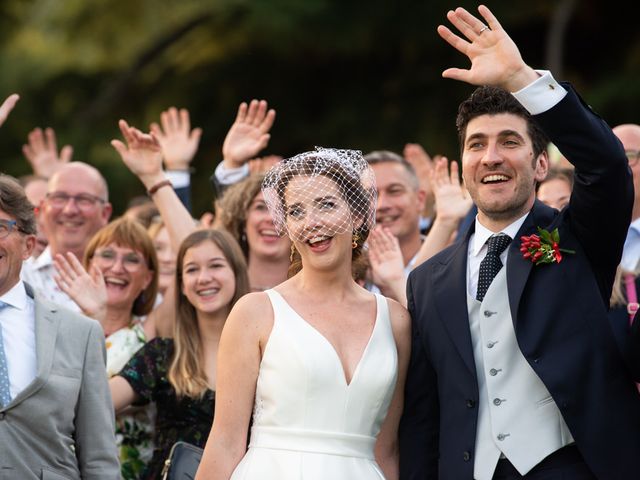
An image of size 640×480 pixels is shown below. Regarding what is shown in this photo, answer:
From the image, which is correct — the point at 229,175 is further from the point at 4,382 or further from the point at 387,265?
the point at 4,382

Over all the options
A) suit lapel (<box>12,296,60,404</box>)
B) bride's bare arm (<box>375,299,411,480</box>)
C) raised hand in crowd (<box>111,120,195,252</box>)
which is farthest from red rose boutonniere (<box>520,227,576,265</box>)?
raised hand in crowd (<box>111,120,195,252</box>)

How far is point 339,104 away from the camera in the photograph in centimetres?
1583

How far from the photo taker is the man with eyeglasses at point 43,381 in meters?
5.41

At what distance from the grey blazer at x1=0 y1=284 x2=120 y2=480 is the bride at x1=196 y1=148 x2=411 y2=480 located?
29.8 inches

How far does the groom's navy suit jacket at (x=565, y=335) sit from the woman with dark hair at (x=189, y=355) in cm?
163

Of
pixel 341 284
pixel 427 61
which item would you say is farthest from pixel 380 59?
pixel 341 284

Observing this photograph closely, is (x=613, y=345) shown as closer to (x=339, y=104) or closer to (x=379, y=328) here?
(x=379, y=328)

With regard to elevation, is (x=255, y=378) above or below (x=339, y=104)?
below

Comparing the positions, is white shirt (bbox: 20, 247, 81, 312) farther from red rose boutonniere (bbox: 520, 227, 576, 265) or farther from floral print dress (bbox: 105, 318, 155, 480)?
red rose boutonniere (bbox: 520, 227, 576, 265)

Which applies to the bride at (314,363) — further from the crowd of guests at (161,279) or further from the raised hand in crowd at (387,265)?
the raised hand in crowd at (387,265)

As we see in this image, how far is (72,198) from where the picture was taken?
8.31m

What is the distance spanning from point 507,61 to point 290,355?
4.69 ft

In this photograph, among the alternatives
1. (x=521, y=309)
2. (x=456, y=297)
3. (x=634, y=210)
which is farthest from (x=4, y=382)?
(x=634, y=210)

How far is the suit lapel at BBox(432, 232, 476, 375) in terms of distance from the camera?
5.07 meters
